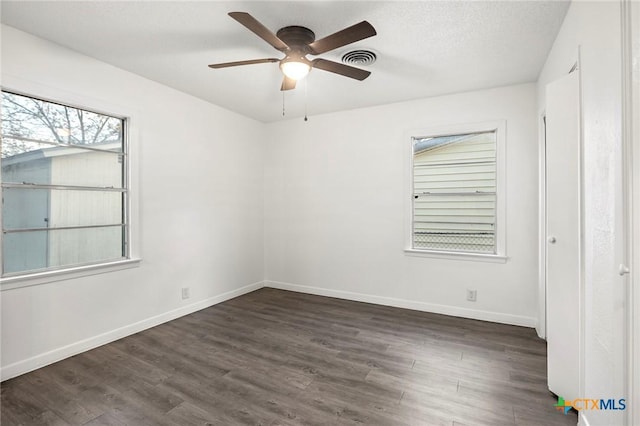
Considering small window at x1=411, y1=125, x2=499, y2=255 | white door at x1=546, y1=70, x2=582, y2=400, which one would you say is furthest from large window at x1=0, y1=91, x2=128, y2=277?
white door at x1=546, y1=70, x2=582, y2=400

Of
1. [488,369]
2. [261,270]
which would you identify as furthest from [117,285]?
[488,369]

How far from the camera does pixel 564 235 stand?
6.45 ft

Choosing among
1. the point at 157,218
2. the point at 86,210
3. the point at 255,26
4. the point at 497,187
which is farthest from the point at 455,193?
the point at 86,210

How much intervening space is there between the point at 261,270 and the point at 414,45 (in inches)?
152

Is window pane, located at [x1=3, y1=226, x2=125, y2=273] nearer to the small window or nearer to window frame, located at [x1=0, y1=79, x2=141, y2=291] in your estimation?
window frame, located at [x1=0, y1=79, x2=141, y2=291]

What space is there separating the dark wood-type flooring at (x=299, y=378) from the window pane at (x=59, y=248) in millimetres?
853

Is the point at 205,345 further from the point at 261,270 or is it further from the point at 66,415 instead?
the point at 261,270

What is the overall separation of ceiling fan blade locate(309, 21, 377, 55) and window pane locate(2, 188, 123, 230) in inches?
98.5

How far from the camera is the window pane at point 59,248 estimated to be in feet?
8.11

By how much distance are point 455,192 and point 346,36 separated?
2.54 m

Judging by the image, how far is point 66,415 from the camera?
1977 millimetres

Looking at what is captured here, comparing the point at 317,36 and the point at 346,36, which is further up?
the point at 317,36

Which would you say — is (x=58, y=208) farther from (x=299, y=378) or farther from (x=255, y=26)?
(x=299, y=378)

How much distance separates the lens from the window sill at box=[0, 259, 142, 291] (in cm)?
240
